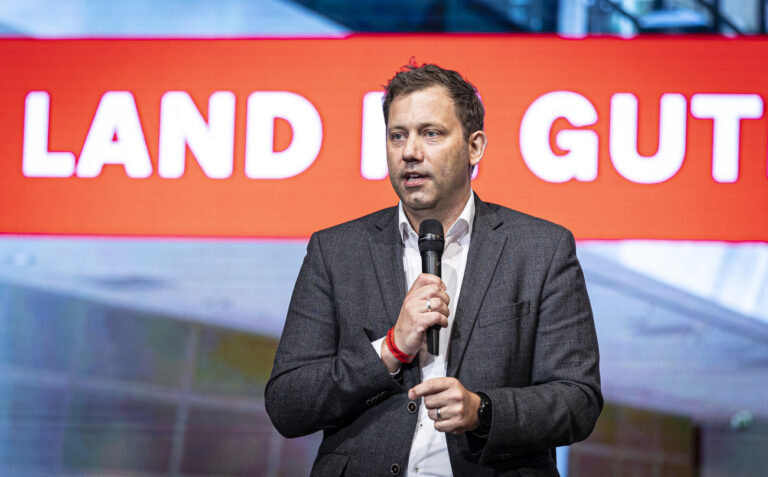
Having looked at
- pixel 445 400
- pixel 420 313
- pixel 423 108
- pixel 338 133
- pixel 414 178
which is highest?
pixel 338 133

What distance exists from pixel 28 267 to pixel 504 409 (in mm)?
4756

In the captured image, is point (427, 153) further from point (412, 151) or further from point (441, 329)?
point (441, 329)

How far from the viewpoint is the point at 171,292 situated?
5.68 meters

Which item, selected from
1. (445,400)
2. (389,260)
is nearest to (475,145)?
(389,260)

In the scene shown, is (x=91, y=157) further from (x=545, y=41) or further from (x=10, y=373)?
(x=10, y=373)

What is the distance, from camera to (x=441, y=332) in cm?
177

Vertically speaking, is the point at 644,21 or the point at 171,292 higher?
the point at 644,21

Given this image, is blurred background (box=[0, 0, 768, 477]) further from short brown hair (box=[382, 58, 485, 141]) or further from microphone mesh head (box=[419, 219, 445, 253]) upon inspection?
microphone mesh head (box=[419, 219, 445, 253])

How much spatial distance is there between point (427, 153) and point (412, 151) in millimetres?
38

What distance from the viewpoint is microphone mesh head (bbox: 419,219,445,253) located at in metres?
1.69

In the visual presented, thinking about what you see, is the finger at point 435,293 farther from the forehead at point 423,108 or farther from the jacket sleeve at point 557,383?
the forehead at point 423,108

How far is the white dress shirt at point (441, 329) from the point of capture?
169cm

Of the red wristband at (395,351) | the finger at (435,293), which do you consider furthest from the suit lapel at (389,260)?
the finger at (435,293)

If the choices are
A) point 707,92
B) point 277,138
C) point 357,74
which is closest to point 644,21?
point 707,92
